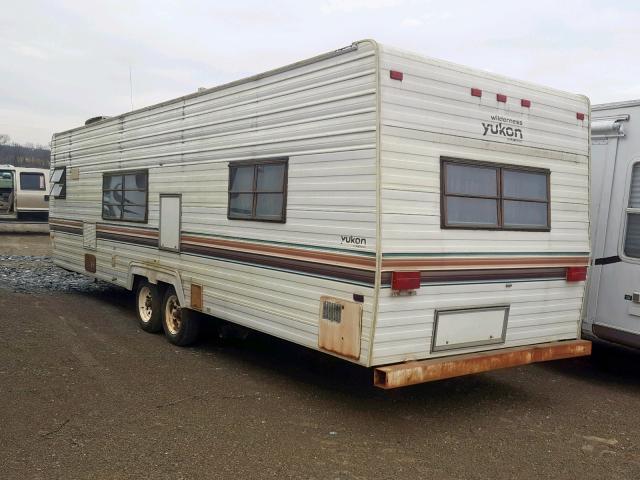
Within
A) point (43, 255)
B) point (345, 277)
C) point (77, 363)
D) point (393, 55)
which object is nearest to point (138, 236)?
point (77, 363)

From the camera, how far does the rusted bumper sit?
459cm

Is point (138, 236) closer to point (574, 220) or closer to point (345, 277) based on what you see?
point (345, 277)

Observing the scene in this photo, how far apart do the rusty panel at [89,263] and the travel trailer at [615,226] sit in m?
6.97

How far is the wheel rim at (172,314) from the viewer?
7.46 metres

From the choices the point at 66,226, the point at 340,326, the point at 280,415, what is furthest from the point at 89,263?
the point at 340,326

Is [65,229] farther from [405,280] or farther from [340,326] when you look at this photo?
[405,280]

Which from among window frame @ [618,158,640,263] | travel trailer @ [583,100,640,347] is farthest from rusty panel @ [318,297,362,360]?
window frame @ [618,158,640,263]

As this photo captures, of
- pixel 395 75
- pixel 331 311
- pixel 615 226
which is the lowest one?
pixel 331 311

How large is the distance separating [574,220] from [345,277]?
2526 mm

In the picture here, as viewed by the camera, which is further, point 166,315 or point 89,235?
point 89,235

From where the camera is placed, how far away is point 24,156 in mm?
41688

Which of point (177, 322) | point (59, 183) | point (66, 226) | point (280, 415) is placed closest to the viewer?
Answer: point (280, 415)

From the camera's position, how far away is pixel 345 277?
4824 millimetres

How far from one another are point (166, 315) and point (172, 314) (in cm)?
8
